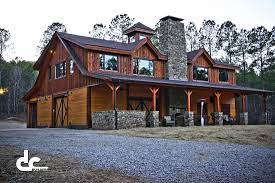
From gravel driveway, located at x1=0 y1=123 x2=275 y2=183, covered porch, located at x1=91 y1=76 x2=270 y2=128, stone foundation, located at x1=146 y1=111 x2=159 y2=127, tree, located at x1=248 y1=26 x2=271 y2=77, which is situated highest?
tree, located at x1=248 y1=26 x2=271 y2=77

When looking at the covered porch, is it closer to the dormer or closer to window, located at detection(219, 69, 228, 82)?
window, located at detection(219, 69, 228, 82)

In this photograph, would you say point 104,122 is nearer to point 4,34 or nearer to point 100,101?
point 100,101

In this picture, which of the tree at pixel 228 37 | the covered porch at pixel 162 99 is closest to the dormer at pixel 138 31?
the covered porch at pixel 162 99

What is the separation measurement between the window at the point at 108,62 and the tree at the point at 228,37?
29.6 meters

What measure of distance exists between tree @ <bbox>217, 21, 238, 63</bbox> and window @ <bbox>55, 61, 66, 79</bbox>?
29.9m

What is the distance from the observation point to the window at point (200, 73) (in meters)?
29.2

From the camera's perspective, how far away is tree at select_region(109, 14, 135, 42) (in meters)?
49.4

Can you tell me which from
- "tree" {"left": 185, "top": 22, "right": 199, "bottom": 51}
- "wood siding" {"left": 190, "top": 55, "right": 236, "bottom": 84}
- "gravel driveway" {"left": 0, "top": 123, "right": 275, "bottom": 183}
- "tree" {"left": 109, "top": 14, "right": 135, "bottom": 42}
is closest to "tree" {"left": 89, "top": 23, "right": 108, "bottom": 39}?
"tree" {"left": 109, "top": 14, "right": 135, "bottom": 42}

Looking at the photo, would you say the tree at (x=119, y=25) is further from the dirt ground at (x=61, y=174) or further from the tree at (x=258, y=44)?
the dirt ground at (x=61, y=174)

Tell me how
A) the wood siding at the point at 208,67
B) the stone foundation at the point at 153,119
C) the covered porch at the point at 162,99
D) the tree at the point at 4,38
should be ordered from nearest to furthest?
the stone foundation at the point at 153,119
the covered porch at the point at 162,99
the wood siding at the point at 208,67
the tree at the point at 4,38

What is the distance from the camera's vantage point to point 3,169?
6355 millimetres

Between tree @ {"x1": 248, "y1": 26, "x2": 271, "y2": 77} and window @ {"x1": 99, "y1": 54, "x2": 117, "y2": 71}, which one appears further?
tree @ {"x1": 248, "y1": 26, "x2": 271, "y2": 77}

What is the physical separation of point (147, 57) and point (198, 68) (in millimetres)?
6047

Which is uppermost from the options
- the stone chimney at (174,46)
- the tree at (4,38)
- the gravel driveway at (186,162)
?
the tree at (4,38)
